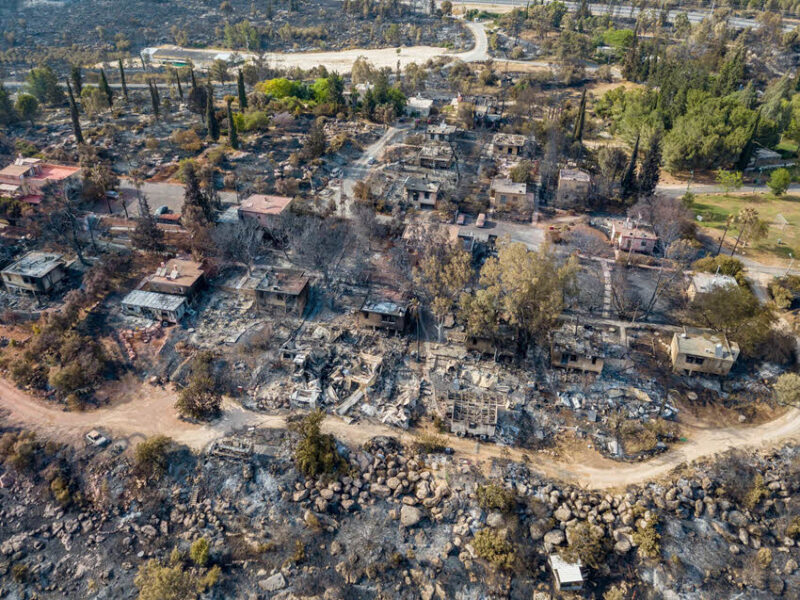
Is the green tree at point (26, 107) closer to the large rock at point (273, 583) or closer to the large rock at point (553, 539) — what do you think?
the large rock at point (273, 583)

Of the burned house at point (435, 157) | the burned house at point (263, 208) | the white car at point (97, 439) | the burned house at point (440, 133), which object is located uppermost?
the burned house at point (440, 133)

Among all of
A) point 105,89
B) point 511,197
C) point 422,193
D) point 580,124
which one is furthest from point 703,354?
point 105,89

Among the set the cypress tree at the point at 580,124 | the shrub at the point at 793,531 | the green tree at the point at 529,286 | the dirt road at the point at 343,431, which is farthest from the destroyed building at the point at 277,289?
the cypress tree at the point at 580,124

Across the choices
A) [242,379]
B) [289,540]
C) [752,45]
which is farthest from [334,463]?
[752,45]

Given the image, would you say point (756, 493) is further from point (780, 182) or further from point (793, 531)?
point (780, 182)

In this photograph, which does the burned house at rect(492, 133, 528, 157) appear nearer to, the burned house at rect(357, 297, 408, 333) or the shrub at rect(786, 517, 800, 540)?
the burned house at rect(357, 297, 408, 333)

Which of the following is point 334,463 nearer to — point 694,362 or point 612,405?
point 612,405

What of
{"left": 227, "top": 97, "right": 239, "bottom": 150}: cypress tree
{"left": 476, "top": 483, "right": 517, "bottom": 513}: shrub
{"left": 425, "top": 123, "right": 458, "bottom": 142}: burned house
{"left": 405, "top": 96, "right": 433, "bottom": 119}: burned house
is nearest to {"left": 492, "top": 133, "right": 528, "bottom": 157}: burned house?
{"left": 425, "top": 123, "right": 458, "bottom": 142}: burned house
